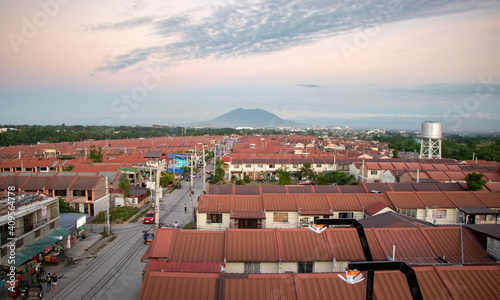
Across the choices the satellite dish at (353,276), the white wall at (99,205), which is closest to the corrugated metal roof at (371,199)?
the satellite dish at (353,276)

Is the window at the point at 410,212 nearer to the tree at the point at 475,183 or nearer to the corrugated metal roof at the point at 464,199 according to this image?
the corrugated metal roof at the point at 464,199

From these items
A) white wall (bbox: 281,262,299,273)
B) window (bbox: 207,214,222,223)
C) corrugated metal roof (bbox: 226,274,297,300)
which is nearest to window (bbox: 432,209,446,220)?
white wall (bbox: 281,262,299,273)

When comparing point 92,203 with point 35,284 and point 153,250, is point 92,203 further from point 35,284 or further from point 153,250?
point 153,250

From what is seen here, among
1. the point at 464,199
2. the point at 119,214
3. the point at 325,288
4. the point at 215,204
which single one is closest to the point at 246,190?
the point at 215,204

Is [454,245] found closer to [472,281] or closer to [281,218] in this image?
Answer: [472,281]

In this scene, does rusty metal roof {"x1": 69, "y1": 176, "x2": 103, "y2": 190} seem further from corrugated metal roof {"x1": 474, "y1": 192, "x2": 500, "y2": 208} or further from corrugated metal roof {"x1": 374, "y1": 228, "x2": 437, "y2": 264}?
corrugated metal roof {"x1": 474, "y1": 192, "x2": 500, "y2": 208}

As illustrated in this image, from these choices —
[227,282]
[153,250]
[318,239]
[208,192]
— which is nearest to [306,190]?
[208,192]
